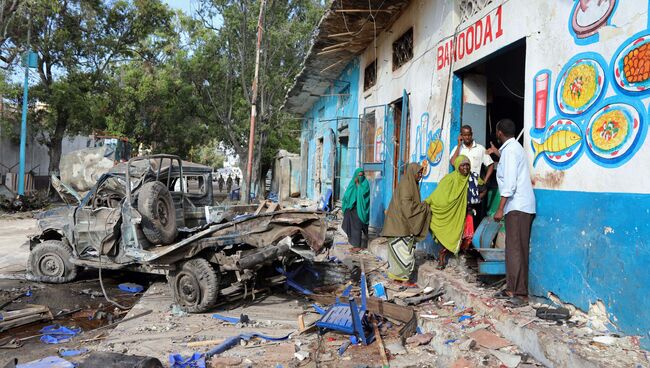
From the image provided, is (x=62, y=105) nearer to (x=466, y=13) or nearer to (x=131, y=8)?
(x=131, y=8)

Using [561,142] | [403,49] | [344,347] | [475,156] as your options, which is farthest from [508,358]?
[403,49]

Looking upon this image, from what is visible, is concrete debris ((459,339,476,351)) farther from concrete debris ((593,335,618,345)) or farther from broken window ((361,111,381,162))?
broken window ((361,111,381,162))

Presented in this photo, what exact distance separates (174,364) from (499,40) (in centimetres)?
463

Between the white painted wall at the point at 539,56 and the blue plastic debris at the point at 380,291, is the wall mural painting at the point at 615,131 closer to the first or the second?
the white painted wall at the point at 539,56

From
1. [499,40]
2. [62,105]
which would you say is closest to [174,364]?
[499,40]

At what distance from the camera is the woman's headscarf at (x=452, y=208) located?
206 inches

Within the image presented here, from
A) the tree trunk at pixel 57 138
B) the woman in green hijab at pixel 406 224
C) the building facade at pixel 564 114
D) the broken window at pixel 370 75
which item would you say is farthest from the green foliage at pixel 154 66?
the woman in green hijab at pixel 406 224

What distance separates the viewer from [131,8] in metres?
20.6

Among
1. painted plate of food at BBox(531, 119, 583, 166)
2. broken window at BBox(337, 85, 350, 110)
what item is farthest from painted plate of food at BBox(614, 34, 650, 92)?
broken window at BBox(337, 85, 350, 110)

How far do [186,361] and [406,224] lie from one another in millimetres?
2955

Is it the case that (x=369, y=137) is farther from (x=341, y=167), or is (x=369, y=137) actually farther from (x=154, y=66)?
(x=154, y=66)

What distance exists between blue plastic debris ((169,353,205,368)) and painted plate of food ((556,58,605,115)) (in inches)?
150

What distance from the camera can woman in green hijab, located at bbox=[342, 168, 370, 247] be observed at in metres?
8.29

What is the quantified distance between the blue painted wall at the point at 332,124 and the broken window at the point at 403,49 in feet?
8.58
